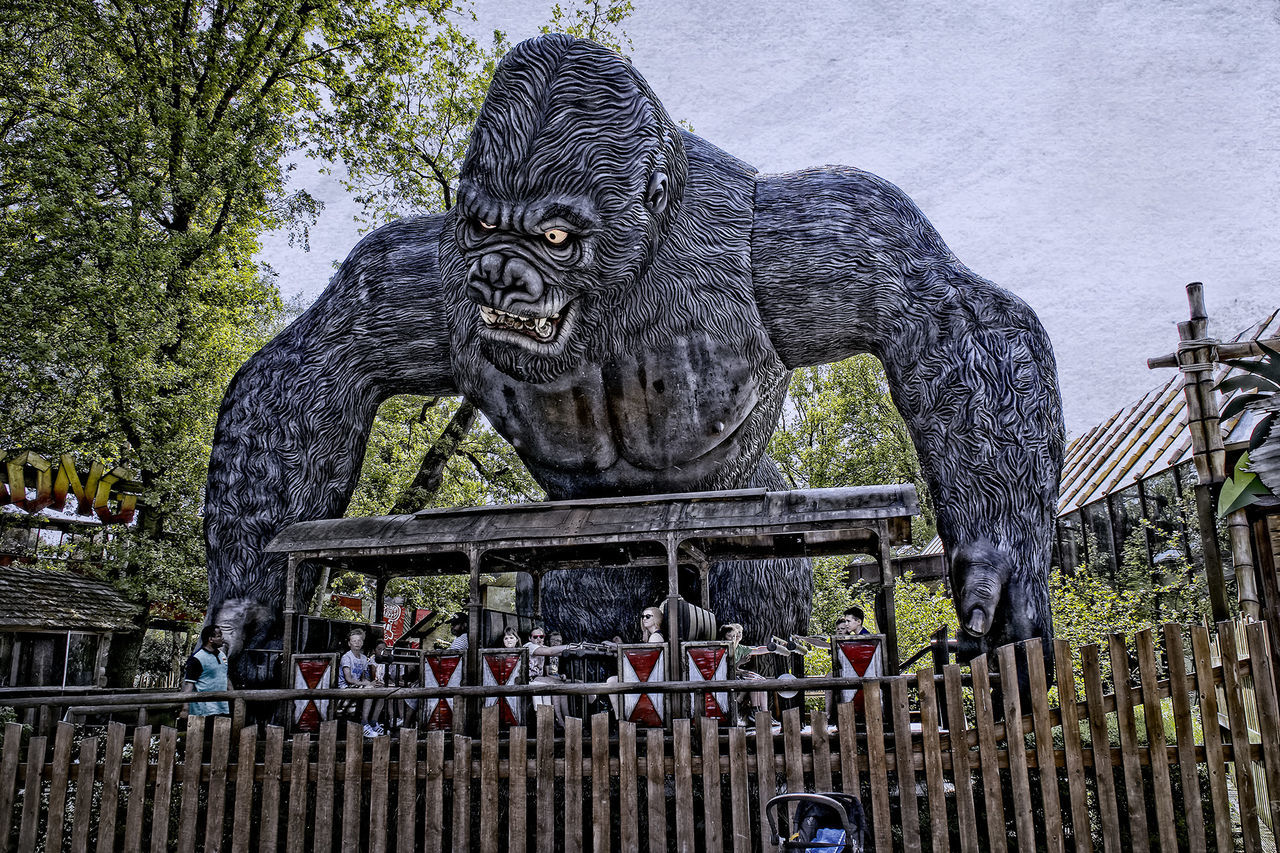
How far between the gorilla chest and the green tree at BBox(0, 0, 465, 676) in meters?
7.28

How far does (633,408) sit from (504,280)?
4.55 feet

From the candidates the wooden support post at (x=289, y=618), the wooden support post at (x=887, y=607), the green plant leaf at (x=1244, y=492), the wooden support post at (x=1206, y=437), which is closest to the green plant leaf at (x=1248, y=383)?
the green plant leaf at (x=1244, y=492)

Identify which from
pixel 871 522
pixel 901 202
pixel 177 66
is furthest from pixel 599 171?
pixel 177 66

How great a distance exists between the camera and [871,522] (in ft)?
21.0

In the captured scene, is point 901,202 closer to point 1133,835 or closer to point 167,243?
point 1133,835

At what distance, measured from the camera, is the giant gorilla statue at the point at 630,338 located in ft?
21.0

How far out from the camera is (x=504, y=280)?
639cm

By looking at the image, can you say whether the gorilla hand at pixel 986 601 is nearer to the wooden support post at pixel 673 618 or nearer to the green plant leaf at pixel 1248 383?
the wooden support post at pixel 673 618

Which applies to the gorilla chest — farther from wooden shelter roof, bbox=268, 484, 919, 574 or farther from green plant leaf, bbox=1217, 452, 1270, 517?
green plant leaf, bbox=1217, 452, 1270, 517

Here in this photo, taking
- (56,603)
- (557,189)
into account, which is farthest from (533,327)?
(56,603)

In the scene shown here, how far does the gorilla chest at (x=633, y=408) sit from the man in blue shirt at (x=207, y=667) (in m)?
2.52

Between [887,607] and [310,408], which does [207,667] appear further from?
[887,607]

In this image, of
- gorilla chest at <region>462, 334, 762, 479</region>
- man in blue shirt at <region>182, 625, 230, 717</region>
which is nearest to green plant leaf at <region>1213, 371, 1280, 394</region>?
gorilla chest at <region>462, 334, 762, 479</region>

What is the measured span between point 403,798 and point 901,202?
17.1 feet
